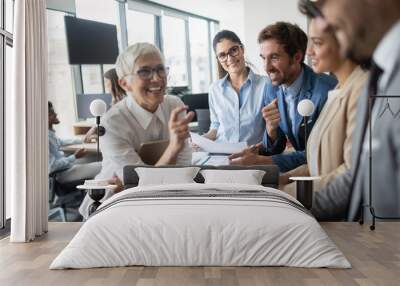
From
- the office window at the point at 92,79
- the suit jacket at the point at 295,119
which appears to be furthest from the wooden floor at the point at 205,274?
the office window at the point at 92,79

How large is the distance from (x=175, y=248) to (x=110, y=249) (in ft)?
1.60

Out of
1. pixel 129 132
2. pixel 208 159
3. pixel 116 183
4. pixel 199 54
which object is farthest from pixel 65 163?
pixel 199 54

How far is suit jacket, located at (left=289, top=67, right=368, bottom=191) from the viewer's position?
6.83 meters

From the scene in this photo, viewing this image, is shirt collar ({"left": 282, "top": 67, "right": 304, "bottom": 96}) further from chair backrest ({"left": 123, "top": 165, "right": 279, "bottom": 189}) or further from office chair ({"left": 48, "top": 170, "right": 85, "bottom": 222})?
office chair ({"left": 48, "top": 170, "right": 85, "bottom": 222})

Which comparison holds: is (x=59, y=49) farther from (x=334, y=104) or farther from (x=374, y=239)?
(x=374, y=239)

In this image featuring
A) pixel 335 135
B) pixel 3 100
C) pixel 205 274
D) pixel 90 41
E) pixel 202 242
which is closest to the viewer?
pixel 205 274

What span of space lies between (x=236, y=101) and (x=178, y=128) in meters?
0.74

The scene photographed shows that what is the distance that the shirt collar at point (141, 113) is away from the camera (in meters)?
7.14

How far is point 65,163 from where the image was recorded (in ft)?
23.9

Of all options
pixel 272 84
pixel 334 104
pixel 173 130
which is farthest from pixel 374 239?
pixel 173 130

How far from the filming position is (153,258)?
4652mm

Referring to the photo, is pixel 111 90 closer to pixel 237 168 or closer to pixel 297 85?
pixel 237 168

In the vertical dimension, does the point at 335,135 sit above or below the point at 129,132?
below

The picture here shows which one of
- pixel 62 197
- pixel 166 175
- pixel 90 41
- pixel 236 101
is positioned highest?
pixel 90 41
